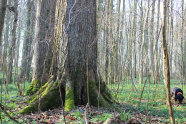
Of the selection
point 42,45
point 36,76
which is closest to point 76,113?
point 36,76

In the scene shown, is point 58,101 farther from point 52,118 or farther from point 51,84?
point 52,118

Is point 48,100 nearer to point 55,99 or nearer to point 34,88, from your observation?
point 55,99

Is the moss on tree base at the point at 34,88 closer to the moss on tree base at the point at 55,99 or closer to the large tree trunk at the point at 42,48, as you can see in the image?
the large tree trunk at the point at 42,48

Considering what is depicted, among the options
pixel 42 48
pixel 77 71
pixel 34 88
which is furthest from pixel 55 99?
pixel 42 48

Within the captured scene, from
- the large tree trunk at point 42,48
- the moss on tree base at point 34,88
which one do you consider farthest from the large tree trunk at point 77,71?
the large tree trunk at point 42,48

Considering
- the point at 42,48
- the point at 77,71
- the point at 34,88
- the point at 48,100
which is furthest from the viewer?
the point at 42,48

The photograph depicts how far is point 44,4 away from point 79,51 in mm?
3512

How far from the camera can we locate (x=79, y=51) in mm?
4988

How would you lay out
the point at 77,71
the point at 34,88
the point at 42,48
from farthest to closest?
the point at 42,48, the point at 34,88, the point at 77,71

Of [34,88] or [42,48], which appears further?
[42,48]

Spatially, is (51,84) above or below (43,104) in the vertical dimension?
above

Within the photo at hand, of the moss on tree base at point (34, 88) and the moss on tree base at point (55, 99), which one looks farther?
the moss on tree base at point (34, 88)

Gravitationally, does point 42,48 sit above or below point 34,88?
above

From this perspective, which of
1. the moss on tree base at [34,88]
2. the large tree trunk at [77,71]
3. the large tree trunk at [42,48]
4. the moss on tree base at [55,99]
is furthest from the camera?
the large tree trunk at [42,48]
